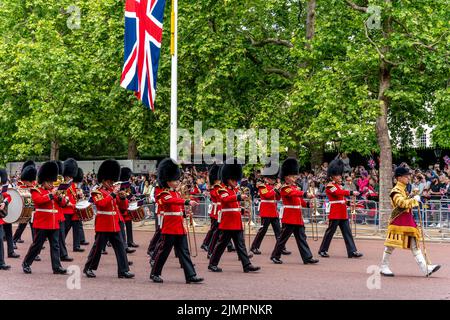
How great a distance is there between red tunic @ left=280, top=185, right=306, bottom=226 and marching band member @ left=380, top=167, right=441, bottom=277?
2.22m

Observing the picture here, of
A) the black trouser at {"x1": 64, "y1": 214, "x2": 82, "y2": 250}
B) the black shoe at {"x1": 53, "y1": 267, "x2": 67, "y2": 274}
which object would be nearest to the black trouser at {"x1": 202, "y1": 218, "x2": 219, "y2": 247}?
the black trouser at {"x1": 64, "y1": 214, "x2": 82, "y2": 250}

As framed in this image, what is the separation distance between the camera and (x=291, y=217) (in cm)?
1313

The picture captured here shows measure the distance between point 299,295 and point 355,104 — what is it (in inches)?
427

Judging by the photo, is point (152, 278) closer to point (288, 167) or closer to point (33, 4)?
point (288, 167)

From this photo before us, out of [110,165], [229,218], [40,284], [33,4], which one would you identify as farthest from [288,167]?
[33,4]

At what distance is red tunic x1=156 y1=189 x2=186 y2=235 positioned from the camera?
1053 centimetres

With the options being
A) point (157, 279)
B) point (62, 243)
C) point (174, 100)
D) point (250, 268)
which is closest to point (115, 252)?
point (157, 279)

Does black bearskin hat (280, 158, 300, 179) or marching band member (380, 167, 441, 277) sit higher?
black bearskin hat (280, 158, 300, 179)

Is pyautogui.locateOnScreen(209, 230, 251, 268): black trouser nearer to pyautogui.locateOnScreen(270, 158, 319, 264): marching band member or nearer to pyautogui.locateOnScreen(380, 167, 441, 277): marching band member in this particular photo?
pyautogui.locateOnScreen(270, 158, 319, 264): marching band member

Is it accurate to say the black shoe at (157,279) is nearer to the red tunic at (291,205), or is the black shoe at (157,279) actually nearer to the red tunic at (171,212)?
the red tunic at (171,212)

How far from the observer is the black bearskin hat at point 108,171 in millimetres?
11406

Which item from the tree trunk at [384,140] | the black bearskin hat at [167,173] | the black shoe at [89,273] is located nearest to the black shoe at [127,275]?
the black shoe at [89,273]

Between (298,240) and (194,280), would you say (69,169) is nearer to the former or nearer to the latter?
(298,240)

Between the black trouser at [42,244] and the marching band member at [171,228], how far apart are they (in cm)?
186
